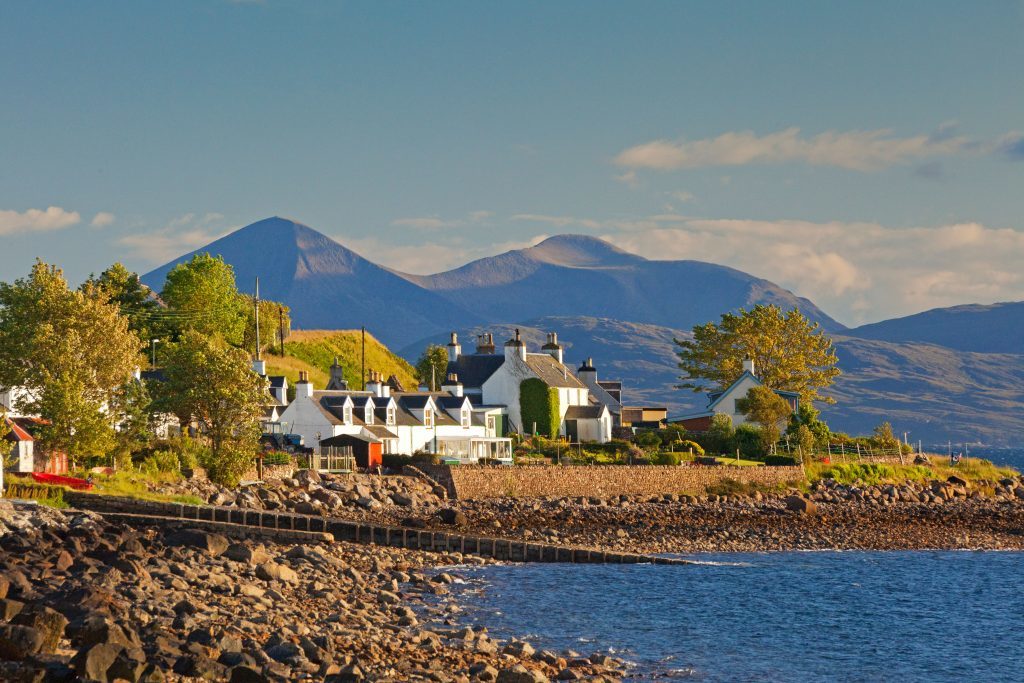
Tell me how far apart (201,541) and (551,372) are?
205 feet

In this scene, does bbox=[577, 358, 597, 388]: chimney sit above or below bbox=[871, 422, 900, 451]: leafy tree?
above

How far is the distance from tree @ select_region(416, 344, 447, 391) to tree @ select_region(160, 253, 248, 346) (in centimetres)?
1801

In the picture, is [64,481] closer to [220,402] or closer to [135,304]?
[220,402]

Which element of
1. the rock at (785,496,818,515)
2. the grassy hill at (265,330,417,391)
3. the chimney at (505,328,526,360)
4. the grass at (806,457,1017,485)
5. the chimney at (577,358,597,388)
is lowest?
the rock at (785,496,818,515)

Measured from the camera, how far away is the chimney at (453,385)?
328 ft

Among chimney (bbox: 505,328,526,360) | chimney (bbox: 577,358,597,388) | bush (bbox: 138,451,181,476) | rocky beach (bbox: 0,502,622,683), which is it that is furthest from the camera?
chimney (bbox: 577,358,597,388)

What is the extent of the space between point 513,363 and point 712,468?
2401 centimetres

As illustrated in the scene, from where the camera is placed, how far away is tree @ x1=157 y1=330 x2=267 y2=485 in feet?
219

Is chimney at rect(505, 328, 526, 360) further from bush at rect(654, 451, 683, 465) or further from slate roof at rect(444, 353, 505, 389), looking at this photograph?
bush at rect(654, 451, 683, 465)

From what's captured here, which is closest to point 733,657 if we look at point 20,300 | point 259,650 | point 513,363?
point 259,650

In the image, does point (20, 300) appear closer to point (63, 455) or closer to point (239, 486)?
point (63, 455)

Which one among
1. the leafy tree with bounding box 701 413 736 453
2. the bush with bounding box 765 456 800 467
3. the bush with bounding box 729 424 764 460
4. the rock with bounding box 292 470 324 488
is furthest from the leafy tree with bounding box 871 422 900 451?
the rock with bounding box 292 470 324 488

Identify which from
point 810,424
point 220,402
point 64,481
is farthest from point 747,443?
point 64,481

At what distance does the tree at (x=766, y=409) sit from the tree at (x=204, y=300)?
135 ft
